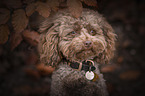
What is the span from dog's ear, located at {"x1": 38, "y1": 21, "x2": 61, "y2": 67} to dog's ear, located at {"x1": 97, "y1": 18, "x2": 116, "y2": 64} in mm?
457

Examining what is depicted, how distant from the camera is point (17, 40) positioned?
134 centimetres

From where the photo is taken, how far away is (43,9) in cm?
110

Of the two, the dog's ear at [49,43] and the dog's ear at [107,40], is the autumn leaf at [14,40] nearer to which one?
the dog's ear at [49,43]

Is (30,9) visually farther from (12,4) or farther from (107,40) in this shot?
(107,40)

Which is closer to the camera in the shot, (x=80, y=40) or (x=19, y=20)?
(x=19, y=20)

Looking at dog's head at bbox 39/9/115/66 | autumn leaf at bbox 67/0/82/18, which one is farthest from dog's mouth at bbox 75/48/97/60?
autumn leaf at bbox 67/0/82/18

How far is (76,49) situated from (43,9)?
443 millimetres

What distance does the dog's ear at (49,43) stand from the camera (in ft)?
4.30

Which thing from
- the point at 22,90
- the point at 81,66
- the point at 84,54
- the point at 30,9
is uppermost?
the point at 30,9

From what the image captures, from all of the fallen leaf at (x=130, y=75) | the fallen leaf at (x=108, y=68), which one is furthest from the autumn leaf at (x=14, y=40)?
the fallen leaf at (x=130, y=75)

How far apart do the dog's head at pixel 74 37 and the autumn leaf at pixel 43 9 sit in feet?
0.66

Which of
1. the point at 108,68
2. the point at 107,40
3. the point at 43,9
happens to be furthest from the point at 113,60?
the point at 43,9

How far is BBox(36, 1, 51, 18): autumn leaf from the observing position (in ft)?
3.58

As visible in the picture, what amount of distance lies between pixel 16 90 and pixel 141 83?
2238 mm
